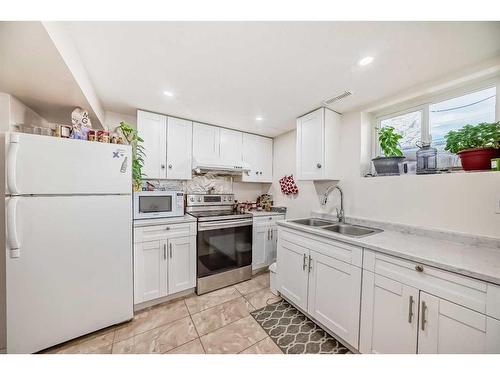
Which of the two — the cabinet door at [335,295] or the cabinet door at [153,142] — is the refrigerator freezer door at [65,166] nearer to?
the cabinet door at [153,142]

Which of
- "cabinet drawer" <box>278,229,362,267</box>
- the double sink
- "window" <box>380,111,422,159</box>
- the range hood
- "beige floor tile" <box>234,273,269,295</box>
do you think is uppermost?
"window" <box>380,111,422,159</box>

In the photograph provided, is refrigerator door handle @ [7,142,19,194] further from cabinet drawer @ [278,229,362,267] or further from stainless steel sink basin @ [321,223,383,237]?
stainless steel sink basin @ [321,223,383,237]

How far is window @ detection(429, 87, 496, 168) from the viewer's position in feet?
4.45

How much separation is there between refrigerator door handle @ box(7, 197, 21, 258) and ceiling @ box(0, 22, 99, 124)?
2.61 feet

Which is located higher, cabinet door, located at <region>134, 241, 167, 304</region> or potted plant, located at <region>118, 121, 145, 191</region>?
potted plant, located at <region>118, 121, 145, 191</region>

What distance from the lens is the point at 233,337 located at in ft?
4.82

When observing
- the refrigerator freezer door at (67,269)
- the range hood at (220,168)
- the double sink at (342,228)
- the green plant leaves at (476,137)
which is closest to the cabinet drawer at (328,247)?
the double sink at (342,228)

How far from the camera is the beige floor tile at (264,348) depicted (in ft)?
4.36

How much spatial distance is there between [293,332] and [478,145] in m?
1.96

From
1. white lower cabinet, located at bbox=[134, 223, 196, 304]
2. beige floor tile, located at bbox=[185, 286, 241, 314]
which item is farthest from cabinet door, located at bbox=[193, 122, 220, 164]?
beige floor tile, located at bbox=[185, 286, 241, 314]

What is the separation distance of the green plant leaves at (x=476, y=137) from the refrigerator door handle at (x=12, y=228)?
3055mm
